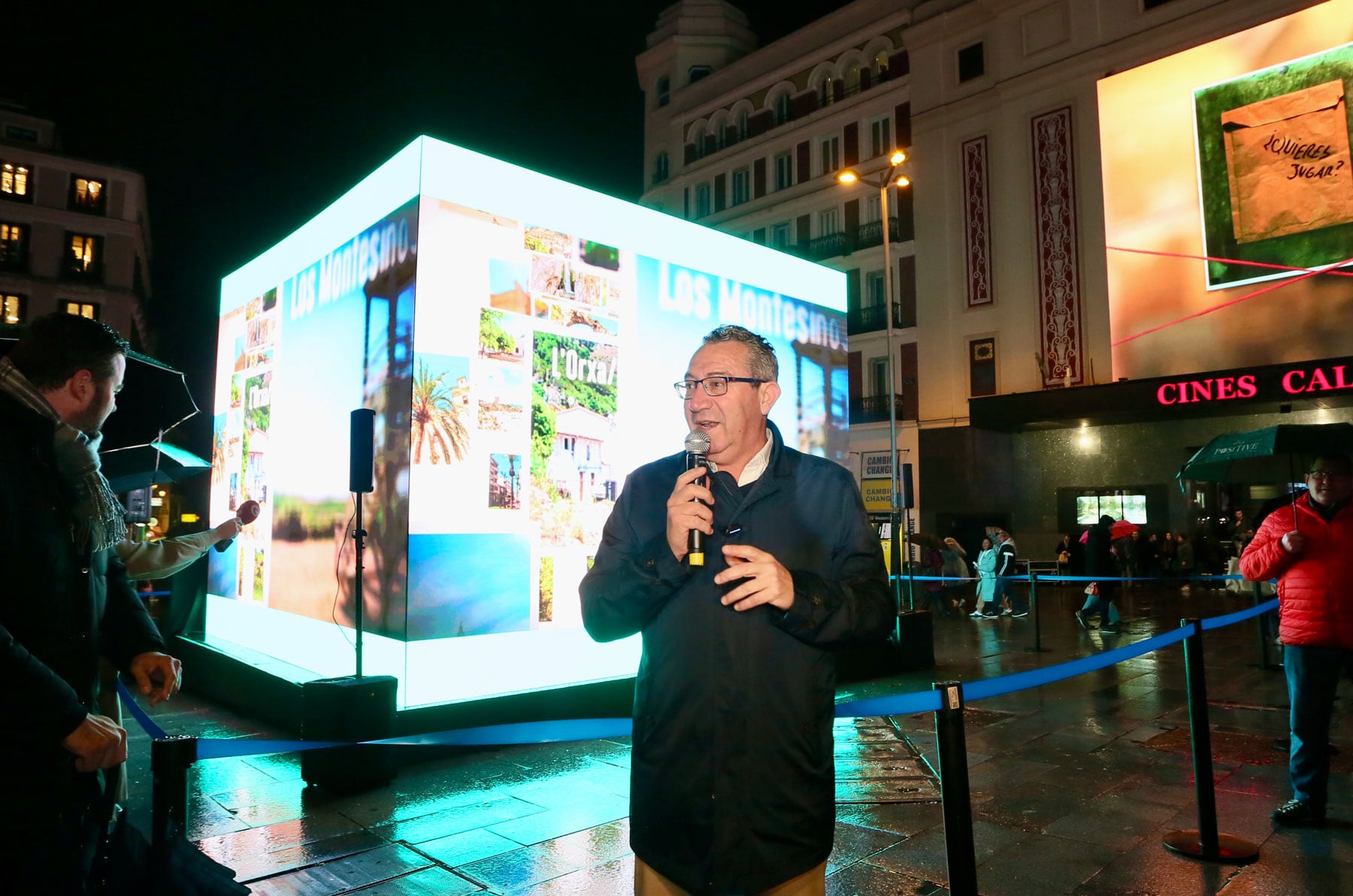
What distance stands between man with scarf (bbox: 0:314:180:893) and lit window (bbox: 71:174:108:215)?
49.8m

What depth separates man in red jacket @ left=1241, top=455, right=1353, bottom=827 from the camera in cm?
447

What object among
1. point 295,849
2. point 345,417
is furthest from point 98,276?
point 295,849

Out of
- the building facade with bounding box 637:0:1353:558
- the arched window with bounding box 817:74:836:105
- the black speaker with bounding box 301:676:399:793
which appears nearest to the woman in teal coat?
the building facade with bounding box 637:0:1353:558

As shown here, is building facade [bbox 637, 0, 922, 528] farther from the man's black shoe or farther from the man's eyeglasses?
the man's eyeglasses

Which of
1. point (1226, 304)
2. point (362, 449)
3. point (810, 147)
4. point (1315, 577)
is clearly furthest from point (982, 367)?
point (362, 449)

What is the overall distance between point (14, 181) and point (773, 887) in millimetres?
51967

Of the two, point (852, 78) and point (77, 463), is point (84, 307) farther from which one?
point (77, 463)

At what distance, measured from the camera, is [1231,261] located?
19234 millimetres

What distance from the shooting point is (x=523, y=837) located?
14.6ft

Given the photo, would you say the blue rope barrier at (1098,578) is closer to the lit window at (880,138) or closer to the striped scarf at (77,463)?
the striped scarf at (77,463)

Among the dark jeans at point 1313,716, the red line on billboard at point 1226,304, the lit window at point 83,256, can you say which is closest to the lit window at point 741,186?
the red line on billboard at point 1226,304

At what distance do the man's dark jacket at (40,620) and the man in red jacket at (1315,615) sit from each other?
5.44 metres

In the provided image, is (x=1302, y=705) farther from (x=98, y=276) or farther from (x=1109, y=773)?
(x=98, y=276)

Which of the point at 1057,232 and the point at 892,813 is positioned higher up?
the point at 1057,232
